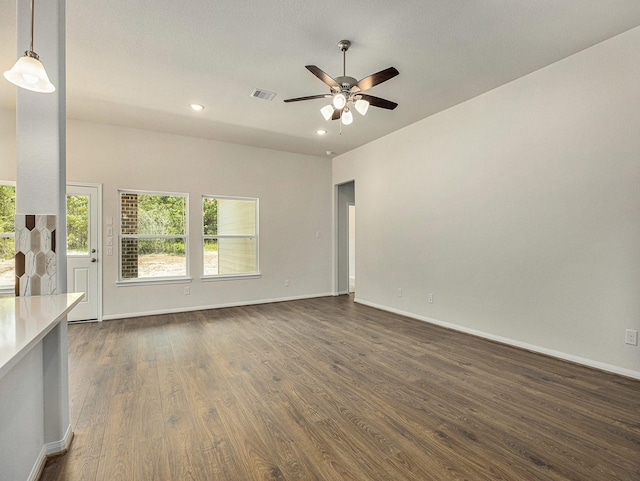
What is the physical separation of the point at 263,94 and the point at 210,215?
99.4 inches

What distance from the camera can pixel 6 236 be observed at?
13.6ft

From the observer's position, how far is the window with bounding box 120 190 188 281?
493 centimetres

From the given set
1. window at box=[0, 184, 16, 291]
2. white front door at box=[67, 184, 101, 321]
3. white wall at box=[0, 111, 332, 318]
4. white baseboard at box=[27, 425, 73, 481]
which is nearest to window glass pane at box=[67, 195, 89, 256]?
white front door at box=[67, 184, 101, 321]

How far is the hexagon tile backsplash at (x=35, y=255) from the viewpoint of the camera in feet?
5.95

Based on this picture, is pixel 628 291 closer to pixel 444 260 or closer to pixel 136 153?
pixel 444 260

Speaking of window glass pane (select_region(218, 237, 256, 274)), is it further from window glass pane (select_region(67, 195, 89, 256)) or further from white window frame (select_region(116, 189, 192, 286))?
window glass pane (select_region(67, 195, 89, 256))

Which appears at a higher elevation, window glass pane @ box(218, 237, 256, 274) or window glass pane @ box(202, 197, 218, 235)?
window glass pane @ box(202, 197, 218, 235)

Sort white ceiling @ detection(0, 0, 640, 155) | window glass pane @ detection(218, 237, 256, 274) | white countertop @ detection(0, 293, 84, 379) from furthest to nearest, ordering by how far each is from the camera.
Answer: window glass pane @ detection(218, 237, 256, 274), white ceiling @ detection(0, 0, 640, 155), white countertop @ detection(0, 293, 84, 379)

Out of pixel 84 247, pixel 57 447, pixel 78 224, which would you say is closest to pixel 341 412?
pixel 57 447

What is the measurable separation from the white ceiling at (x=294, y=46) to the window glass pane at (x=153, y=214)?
135 centimetres

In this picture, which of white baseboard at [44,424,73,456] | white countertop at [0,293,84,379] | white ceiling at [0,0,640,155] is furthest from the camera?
white ceiling at [0,0,640,155]

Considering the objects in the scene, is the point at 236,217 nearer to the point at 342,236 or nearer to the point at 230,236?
the point at 230,236

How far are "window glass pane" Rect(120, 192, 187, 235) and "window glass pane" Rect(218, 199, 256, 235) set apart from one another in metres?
0.62

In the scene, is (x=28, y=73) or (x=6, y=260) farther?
(x=6, y=260)
